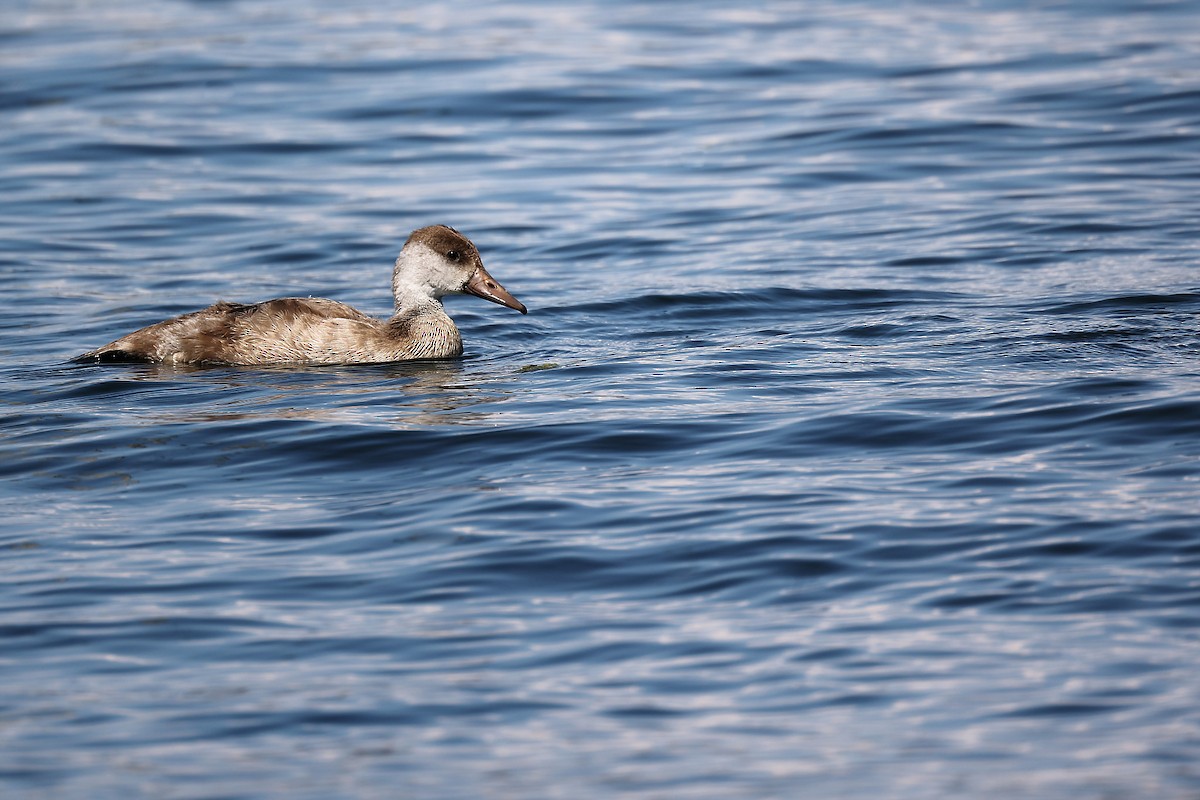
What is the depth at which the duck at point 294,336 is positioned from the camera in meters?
11.3

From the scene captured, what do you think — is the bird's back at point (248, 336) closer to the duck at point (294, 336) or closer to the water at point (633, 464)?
the duck at point (294, 336)

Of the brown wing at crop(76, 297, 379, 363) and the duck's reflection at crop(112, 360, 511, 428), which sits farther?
the brown wing at crop(76, 297, 379, 363)

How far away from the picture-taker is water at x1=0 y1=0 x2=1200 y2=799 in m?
6.01

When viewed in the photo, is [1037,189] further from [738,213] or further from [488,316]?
[488,316]

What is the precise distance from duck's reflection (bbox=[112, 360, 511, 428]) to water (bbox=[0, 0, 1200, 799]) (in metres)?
0.05

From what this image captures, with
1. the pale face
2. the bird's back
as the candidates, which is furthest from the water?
the pale face

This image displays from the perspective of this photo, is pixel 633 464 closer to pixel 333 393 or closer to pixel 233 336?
pixel 333 393

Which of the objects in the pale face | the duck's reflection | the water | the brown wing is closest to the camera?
the water

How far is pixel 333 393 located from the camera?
1064 centimetres

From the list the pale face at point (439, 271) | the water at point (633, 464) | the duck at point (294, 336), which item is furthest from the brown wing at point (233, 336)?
the pale face at point (439, 271)

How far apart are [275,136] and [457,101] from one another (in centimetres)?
247

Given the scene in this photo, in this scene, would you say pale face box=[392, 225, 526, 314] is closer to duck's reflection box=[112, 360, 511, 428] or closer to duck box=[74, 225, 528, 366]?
duck box=[74, 225, 528, 366]

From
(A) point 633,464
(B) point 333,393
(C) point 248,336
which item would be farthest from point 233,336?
(A) point 633,464

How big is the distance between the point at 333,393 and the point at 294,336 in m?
0.87
